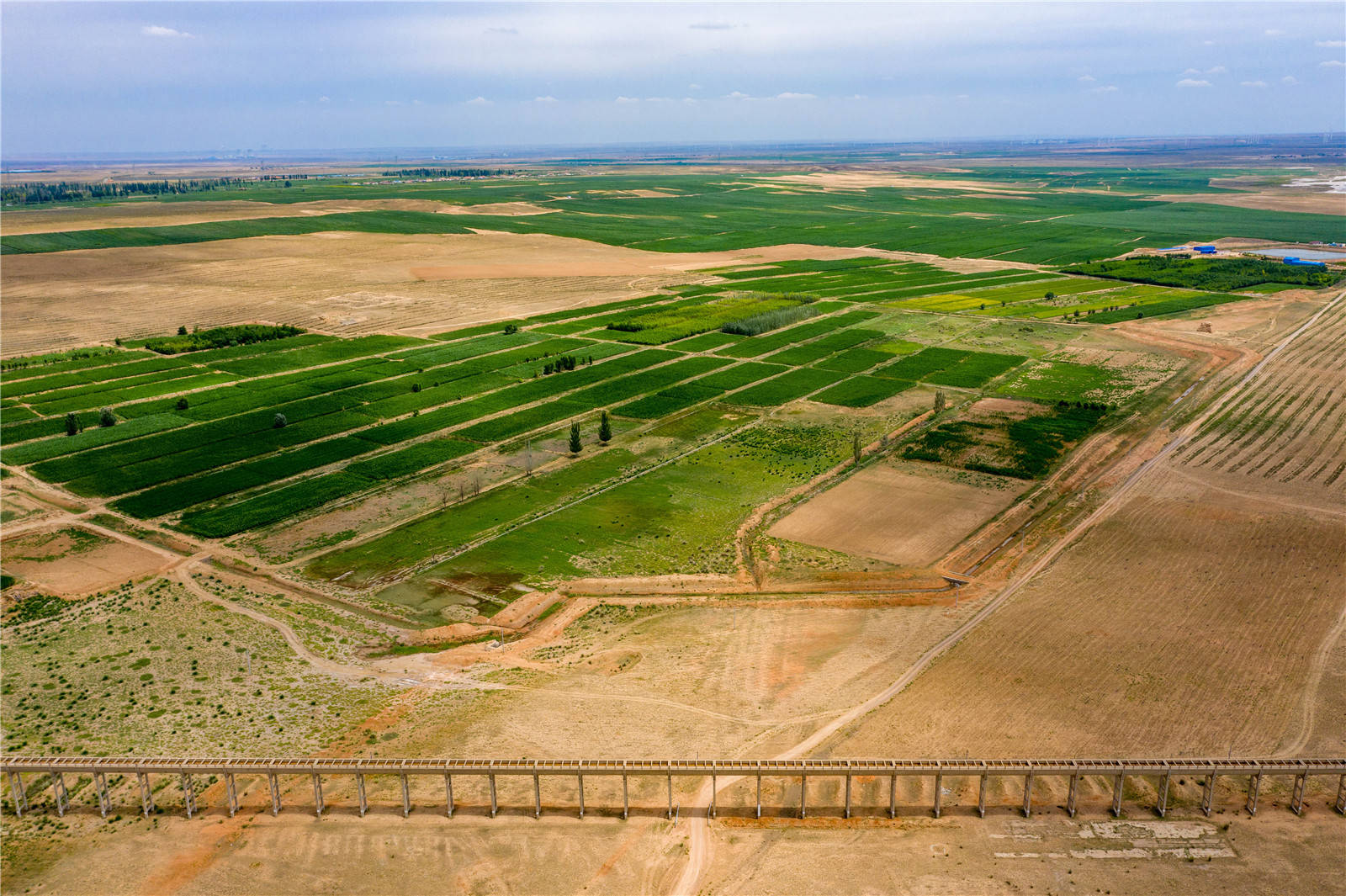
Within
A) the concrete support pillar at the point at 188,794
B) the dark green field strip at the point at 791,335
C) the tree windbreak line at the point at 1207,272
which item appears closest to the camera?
the concrete support pillar at the point at 188,794

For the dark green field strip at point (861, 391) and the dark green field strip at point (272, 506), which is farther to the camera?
the dark green field strip at point (861, 391)

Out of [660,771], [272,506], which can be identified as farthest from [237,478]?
[660,771]

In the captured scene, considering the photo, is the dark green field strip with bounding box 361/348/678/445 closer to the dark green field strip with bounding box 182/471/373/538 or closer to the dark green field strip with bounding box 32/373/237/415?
the dark green field strip with bounding box 182/471/373/538

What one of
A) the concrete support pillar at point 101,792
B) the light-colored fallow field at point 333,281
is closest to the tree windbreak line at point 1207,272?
the light-colored fallow field at point 333,281

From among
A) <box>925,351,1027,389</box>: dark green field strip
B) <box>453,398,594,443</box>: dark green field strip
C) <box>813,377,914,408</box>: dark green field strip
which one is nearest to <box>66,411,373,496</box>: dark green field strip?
<box>453,398,594,443</box>: dark green field strip

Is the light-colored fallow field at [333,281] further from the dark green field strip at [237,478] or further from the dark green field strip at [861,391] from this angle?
the dark green field strip at [861,391]

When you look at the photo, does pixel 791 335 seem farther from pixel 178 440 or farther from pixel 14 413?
pixel 14 413

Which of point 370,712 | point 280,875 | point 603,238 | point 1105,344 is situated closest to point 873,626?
point 370,712

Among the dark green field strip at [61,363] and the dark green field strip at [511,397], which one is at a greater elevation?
the dark green field strip at [61,363]
